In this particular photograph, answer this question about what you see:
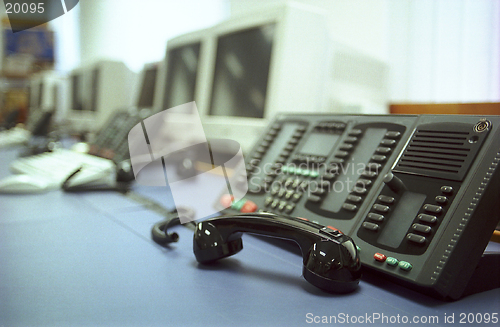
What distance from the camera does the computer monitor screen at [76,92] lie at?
8.00 ft

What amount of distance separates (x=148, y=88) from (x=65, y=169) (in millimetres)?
789

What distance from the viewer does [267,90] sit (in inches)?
36.5

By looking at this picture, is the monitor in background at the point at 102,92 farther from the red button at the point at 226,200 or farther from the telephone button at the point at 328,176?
the telephone button at the point at 328,176

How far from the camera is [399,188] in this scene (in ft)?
1.42

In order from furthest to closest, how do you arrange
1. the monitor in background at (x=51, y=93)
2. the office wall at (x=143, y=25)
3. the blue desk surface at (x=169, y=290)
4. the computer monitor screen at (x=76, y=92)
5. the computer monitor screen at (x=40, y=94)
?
the computer monitor screen at (x=40, y=94) < the monitor in background at (x=51, y=93) < the office wall at (x=143, y=25) < the computer monitor screen at (x=76, y=92) < the blue desk surface at (x=169, y=290)

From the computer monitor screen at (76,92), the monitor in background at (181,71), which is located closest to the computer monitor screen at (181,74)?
the monitor in background at (181,71)

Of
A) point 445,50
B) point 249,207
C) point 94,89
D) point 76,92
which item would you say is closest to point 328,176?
point 249,207

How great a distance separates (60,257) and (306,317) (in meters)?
0.34

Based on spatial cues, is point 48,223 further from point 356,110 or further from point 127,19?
point 127,19

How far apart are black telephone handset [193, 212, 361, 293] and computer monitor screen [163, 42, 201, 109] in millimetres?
869

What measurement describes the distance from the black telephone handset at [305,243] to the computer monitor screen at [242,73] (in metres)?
0.53

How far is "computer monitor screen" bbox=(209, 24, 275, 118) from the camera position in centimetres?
96

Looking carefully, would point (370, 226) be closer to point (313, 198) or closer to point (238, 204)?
point (313, 198)

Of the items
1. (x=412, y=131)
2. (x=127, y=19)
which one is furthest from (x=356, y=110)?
(x=127, y=19)
